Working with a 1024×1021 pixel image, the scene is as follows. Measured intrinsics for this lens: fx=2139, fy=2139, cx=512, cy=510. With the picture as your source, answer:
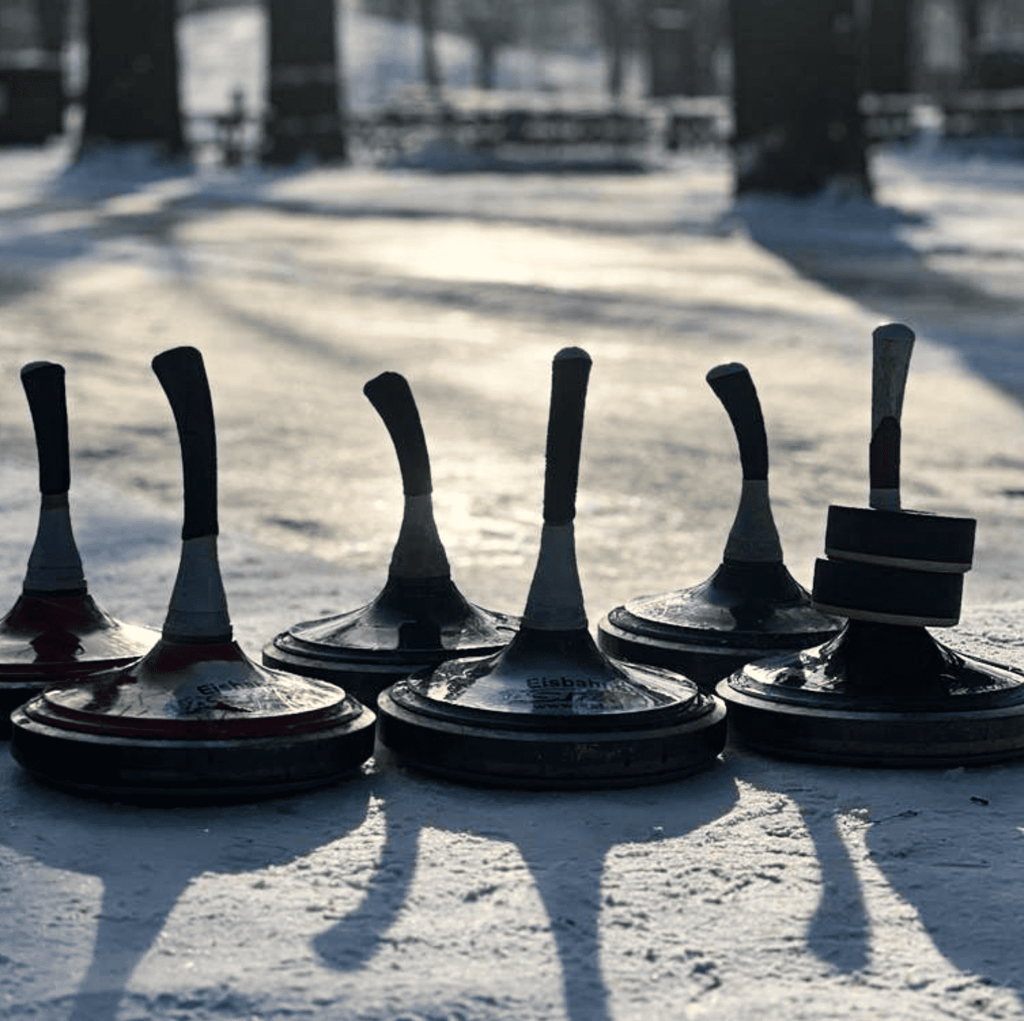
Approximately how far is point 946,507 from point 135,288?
7.39 metres

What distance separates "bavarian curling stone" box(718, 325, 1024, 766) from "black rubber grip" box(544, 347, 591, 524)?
43 cm

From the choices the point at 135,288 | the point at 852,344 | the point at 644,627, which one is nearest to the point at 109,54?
the point at 135,288

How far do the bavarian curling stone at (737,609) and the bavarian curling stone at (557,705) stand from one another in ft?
1.22

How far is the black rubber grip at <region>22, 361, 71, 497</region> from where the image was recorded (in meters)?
3.74

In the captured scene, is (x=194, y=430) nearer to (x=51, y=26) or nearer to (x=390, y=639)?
(x=390, y=639)

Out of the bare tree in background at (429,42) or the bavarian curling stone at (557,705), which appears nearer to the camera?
the bavarian curling stone at (557,705)

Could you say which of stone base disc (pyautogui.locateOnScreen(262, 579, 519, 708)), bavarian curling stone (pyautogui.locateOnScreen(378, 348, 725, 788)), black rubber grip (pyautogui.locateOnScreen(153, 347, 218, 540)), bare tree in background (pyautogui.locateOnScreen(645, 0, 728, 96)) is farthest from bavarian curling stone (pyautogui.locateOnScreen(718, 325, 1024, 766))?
bare tree in background (pyautogui.locateOnScreen(645, 0, 728, 96))

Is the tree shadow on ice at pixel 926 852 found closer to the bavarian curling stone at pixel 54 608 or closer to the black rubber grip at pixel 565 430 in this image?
the black rubber grip at pixel 565 430

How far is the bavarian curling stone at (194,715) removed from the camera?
10.4 ft

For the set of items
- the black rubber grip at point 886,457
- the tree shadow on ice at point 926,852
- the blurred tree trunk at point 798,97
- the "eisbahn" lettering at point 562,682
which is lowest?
the tree shadow on ice at point 926,852

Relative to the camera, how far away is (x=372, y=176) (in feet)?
90.7

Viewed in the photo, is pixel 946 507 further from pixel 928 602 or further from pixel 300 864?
pixel 300 864

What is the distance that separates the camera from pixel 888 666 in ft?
11.5

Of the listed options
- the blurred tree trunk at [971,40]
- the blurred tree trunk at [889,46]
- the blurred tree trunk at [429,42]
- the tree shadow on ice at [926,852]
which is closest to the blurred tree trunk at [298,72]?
the blurred tree trunk at [889,46]
